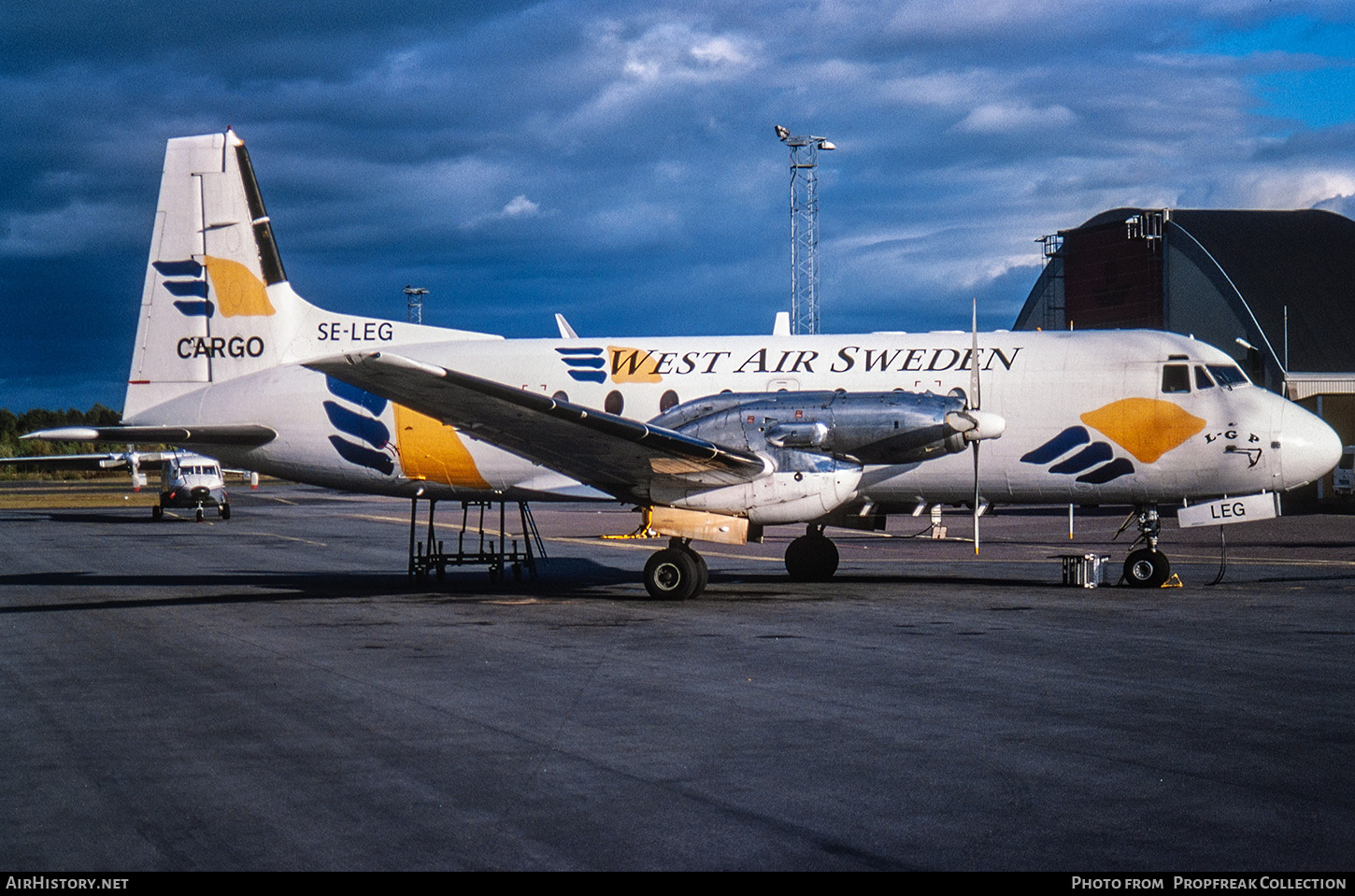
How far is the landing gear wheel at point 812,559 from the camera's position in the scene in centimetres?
2031

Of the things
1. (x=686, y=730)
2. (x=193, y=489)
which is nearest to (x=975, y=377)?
(x=686, y=730)

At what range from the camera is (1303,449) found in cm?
1811

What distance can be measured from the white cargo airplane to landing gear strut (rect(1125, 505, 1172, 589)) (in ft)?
0.11

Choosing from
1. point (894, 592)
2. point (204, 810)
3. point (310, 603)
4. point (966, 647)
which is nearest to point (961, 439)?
point (894, 592)

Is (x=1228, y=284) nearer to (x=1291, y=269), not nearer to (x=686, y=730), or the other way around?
(x=1291, y=269)

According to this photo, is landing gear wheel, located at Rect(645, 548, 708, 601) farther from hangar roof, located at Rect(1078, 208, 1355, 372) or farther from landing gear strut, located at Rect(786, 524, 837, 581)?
hangar roof, located at Rect(1078, 208, 1355, 372)

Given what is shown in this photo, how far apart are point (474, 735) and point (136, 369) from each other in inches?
586

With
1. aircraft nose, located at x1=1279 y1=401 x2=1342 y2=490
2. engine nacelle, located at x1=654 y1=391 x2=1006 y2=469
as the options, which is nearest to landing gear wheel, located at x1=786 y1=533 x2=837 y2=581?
engine nacelle, located at x1=654 y1=391 x2=1006 y2=469

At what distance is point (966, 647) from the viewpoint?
40.5 ft

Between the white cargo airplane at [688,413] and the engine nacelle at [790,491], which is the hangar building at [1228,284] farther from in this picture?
the engine nacelle at [790,491]

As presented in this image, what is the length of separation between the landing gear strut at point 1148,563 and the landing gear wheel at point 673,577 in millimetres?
7088

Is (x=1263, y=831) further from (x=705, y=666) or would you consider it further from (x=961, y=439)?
(x=961, y=439)

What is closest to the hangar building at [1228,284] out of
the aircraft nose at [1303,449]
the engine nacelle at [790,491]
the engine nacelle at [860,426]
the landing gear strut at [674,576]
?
the aircraft nose at [1303,449]

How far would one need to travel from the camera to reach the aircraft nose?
59.5ft
